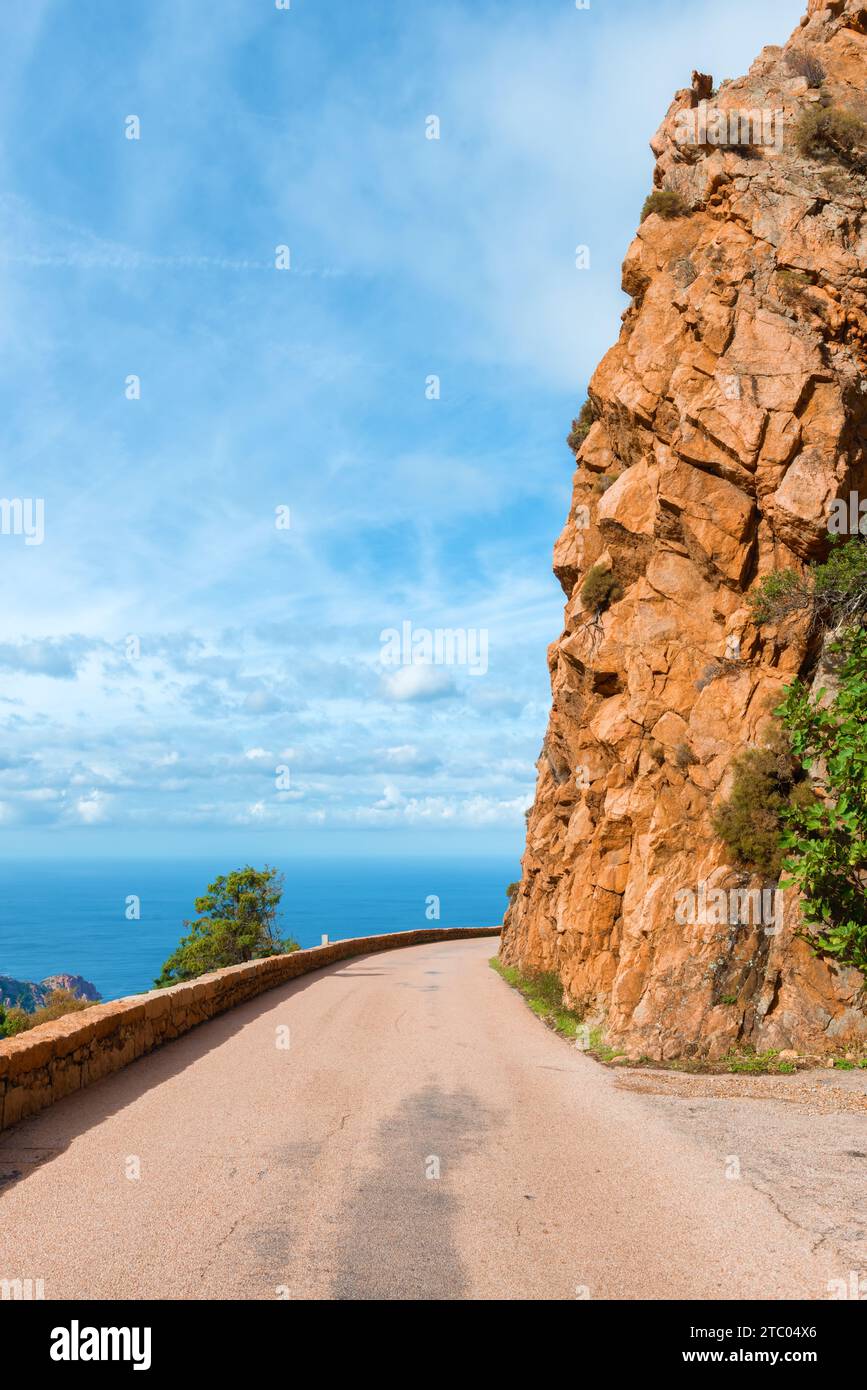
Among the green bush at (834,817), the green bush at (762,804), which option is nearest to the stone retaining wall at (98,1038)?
the green bush at (762,804)

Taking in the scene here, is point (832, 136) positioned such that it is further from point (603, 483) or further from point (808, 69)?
point (603, 483)

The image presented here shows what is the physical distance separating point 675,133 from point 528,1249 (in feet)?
72.5

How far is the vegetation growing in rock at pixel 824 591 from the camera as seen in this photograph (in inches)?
520

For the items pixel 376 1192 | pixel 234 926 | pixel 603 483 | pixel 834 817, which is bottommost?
pixel 234 926

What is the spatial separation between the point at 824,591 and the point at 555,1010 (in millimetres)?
9519

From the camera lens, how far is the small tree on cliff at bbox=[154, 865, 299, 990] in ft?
119

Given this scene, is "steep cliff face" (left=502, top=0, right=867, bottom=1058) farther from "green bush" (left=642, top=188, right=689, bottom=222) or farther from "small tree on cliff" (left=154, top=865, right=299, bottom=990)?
"small tree on cliff" (left=154, top=865, right=299, bottom=990)

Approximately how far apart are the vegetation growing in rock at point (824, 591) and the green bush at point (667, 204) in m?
9.29

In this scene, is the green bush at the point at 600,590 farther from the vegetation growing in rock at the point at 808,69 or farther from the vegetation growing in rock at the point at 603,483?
the vegetation growing in rock at the point at 808,69

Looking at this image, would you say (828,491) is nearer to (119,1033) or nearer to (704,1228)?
(704,1228)

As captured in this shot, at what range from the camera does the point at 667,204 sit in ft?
60.5

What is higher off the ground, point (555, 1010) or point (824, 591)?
point (824, 591)

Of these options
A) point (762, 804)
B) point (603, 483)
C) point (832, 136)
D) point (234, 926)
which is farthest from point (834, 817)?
point (234, 926)
